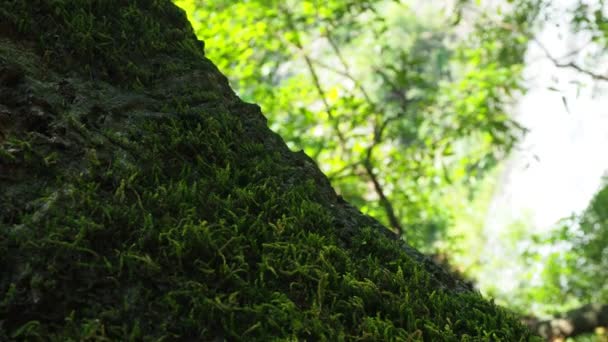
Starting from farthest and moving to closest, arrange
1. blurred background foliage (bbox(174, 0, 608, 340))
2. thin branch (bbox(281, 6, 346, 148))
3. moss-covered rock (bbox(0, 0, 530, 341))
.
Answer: thin branch (bbox(281, 6, 346, 148)), blurred background foliage (bbox(174, 0, 608, 340)), moss-covered rock (bbox(0, 0, 530, 341))

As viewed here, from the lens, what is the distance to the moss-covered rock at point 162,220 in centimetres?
150

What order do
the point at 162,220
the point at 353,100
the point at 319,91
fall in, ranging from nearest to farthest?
1. the point at 162,220
2. the point at 353,100
3. the point at 319,91

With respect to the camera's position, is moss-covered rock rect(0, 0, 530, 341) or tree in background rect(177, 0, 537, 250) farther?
tree in background rect(177, 0, 537, 250)

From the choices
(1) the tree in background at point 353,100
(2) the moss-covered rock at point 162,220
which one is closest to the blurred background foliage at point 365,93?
(1) the tree in background at point 353,100

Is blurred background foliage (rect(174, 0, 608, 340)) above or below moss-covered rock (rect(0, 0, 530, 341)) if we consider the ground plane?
above

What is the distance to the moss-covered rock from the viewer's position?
4.91 ft

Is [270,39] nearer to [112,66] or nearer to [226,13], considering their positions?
[226,13]

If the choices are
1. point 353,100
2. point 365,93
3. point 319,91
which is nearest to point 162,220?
point 353,100

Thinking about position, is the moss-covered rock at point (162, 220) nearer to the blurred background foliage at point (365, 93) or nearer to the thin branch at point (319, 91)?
the blurred background foliage at point (365, 93)

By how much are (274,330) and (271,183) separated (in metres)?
0.74

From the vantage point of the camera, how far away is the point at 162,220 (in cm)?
174

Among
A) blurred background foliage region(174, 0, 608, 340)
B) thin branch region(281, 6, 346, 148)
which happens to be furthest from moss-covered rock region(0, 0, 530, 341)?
thin branch region(281, 6, 346, 148)

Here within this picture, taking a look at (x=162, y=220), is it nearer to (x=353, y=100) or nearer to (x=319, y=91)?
(x=353, y=100)

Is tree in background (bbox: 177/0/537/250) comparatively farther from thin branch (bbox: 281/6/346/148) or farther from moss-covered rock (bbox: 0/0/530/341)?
moss-covered rock (bbox: 0/0/530/341)
